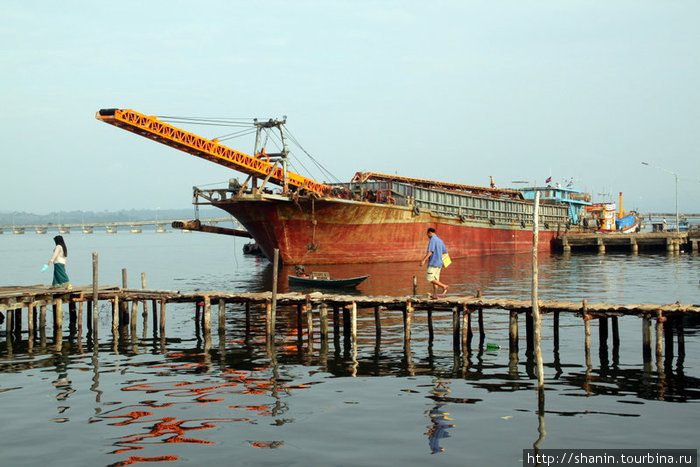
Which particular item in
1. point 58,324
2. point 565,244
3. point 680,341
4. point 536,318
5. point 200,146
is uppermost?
point 200,146

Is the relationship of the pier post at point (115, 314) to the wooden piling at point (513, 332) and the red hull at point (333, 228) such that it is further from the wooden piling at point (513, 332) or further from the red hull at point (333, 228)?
the red hull at point (333, 228)

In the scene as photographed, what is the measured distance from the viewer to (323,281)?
31969mm

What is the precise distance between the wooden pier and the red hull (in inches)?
820

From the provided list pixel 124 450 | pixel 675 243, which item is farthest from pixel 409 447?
pixel 675 243

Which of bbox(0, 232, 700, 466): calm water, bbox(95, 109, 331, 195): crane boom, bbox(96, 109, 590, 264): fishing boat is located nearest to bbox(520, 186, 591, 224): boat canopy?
bbox(96, 109, 590, 264): fishing boat

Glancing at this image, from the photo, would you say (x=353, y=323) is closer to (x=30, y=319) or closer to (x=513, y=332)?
(x=513, y=332)

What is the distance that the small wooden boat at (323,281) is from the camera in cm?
3212

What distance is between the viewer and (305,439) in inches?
450

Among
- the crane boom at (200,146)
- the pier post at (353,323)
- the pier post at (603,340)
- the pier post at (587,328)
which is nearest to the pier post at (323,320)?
the pier post at (353,323)


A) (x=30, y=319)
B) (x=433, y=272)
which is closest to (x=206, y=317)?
(x=30, y=319)

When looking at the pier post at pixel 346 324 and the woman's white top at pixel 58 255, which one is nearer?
the pier post at pixel 346 324

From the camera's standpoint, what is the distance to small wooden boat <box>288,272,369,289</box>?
3212 centimetres

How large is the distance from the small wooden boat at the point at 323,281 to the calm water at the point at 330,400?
28.7ft

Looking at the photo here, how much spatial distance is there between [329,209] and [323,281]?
38.5 ft
